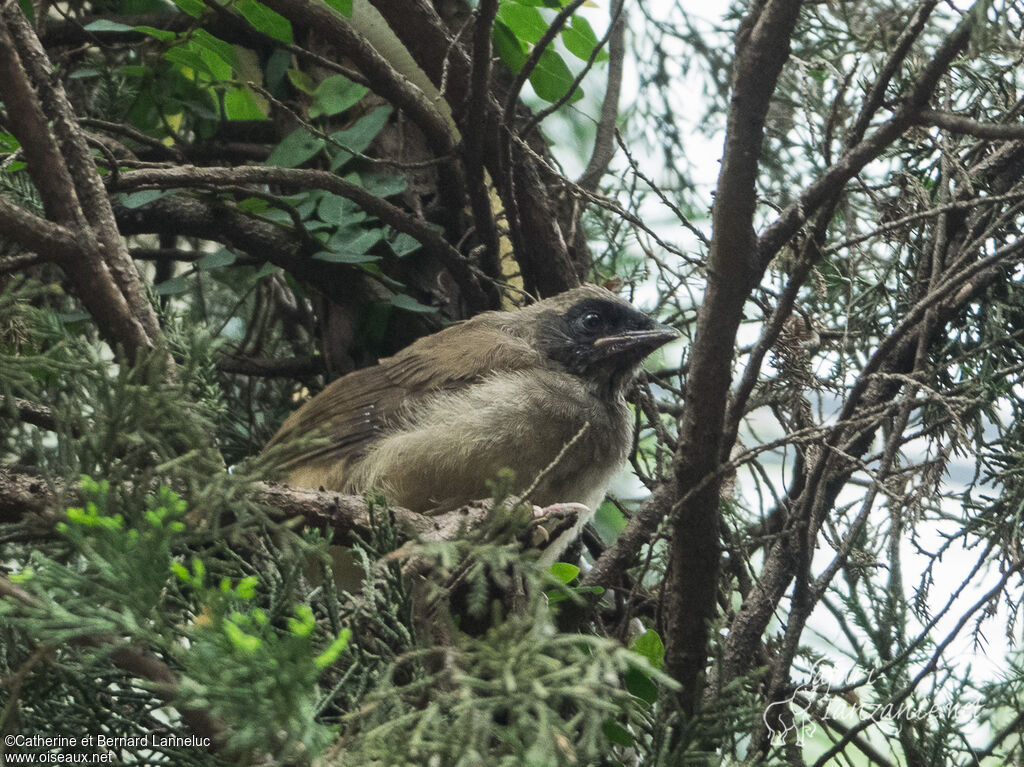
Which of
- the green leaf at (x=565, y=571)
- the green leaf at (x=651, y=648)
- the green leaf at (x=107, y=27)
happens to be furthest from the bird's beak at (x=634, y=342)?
the green leaf at (x=107, y=27)

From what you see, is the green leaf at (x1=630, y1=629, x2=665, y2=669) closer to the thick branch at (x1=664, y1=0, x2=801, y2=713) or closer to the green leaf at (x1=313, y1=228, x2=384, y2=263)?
the thick branch at (x1=664, y1=0, x2=801, y2=713)

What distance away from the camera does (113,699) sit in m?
2.23

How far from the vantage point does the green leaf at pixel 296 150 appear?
3.63 m

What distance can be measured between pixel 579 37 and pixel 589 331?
1098 millimetres

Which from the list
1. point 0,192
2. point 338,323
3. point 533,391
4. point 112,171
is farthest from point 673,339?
point 0,192

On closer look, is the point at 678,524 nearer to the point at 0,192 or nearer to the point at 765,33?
the point at 765,33

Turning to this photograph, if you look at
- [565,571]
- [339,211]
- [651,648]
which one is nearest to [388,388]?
Answer: [339,211]

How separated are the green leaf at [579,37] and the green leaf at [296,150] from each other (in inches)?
39.0

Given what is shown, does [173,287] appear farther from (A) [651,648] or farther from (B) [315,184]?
(A) [651,648]

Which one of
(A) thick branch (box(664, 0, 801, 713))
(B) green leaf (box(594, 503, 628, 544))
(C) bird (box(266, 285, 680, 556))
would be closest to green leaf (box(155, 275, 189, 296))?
(C) bird (box(266, 285, 680, 556))

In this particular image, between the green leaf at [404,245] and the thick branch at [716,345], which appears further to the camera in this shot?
the green leaf at [404,245]

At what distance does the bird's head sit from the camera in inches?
145

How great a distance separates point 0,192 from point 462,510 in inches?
64.0

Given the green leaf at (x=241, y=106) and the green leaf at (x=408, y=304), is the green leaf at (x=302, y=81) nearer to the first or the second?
the green leaf at (x=241, y=106)
